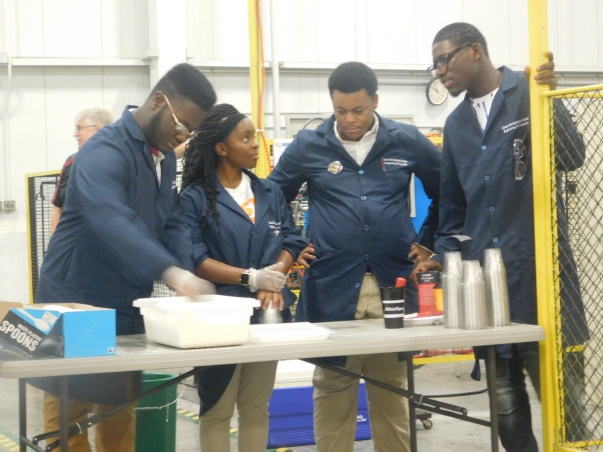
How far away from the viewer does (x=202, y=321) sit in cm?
242

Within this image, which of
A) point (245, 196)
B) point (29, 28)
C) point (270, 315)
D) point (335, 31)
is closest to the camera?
point (270, 315)

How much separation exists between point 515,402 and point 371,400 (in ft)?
1.84

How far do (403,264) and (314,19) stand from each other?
274 inches

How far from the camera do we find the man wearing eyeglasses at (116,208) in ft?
8.48

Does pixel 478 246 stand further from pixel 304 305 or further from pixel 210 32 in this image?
pixel 210 32

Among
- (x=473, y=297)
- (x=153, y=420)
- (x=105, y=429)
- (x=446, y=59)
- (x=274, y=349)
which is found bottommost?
(x=153, y=420)

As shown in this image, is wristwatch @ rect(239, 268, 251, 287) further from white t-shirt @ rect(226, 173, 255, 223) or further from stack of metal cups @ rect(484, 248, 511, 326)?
stack of metal cups @ rect(484, 248, 511, 326)

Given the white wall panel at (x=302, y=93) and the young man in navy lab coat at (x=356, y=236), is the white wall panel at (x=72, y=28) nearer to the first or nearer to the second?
the white wall panel at (x=302, y=93)

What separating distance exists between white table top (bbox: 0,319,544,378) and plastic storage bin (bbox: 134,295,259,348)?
0.09 feet

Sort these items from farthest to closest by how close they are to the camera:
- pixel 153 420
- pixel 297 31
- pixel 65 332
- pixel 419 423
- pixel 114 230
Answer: pixel 297 31, pixel 419 423, pixel 153 420, pixel 114 230, pixel 65 332

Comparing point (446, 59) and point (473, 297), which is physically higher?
point (446, 59)

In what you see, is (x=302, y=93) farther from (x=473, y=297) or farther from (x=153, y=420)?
(x=473, y=297)

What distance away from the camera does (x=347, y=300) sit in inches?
128

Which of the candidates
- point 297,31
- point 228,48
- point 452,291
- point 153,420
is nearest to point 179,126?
point 452,291
